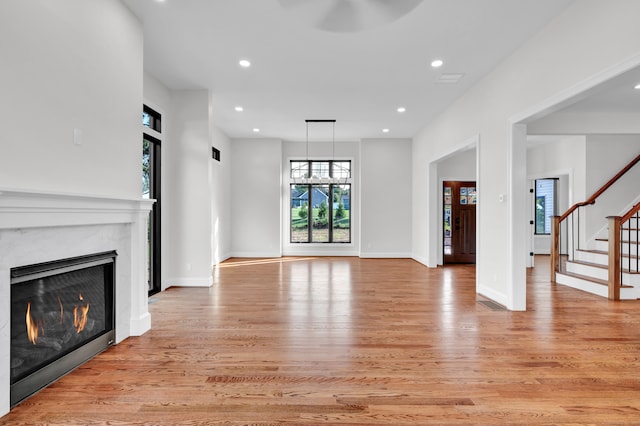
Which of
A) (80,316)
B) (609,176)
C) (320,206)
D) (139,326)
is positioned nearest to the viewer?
(80,316)

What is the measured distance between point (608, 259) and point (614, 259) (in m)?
0.25

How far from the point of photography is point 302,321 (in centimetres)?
363

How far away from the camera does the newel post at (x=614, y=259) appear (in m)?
4.64

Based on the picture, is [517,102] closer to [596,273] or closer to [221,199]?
[596,273]

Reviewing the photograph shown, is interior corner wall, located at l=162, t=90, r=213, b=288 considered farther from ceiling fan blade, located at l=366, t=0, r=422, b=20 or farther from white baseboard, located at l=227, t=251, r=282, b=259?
ceiling fan blade, located at l=366, t=0, r=422, b=20

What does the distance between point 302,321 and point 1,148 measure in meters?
2.86

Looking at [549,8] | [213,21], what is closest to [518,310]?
[549,8]

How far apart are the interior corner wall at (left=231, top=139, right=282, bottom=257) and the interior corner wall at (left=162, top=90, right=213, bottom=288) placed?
347 centimetres

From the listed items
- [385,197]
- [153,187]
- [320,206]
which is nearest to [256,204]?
[320,206]

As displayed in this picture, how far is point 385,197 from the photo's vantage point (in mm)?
8758

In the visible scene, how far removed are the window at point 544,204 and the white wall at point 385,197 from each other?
465 centimetres

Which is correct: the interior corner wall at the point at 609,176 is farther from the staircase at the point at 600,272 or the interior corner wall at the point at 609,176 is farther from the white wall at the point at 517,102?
the white wall at the point at 517,102

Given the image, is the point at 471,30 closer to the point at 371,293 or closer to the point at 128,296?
the point at 371,293

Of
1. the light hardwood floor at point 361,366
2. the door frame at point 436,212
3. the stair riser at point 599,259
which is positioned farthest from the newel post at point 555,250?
the door frame at point 436,212
